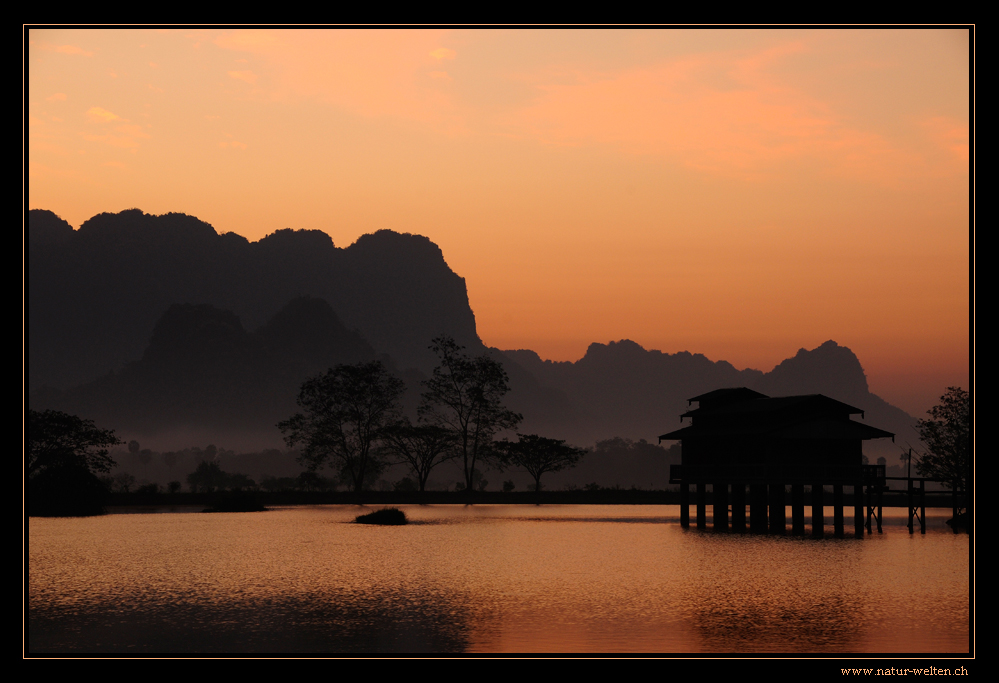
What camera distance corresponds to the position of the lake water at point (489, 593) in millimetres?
27422

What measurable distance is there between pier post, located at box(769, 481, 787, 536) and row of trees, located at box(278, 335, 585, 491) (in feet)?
157

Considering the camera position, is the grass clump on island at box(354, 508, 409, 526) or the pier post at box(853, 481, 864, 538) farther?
the grass clump on island at box(354, 508, 409, 526)

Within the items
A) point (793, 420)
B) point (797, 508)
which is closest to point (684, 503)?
point (797, 508)

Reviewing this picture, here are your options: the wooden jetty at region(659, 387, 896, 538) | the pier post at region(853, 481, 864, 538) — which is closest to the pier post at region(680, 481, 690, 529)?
the wooden jetty at region(659, 387, 896, 538)

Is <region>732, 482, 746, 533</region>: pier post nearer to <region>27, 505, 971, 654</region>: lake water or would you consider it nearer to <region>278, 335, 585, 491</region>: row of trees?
<region>27, 505, 971, 654</region>: lake water

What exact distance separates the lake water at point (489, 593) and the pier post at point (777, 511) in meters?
5.42

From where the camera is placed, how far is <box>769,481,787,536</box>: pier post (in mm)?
71312

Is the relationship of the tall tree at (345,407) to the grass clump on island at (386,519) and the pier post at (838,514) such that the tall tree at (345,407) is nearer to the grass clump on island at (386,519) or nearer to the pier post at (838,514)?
the grass clump on island at (386,519)

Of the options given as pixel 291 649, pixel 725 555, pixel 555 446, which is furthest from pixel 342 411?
pixel 291 649

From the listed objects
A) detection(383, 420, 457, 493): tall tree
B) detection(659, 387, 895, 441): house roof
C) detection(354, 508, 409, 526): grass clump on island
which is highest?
detection(659, 387, 895, 441): house roof

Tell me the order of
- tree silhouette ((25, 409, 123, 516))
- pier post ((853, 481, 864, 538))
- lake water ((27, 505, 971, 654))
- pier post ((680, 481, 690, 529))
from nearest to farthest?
lake water ((27, 505, 971, 654)), pier post ((853, 481, 864, 538)), pier post ((680, 481, 690, 529)), tree silhouette ((25, 409, 123, 516))

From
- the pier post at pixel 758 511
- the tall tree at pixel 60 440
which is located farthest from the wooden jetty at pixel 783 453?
the tall tree at pixel 60 440
